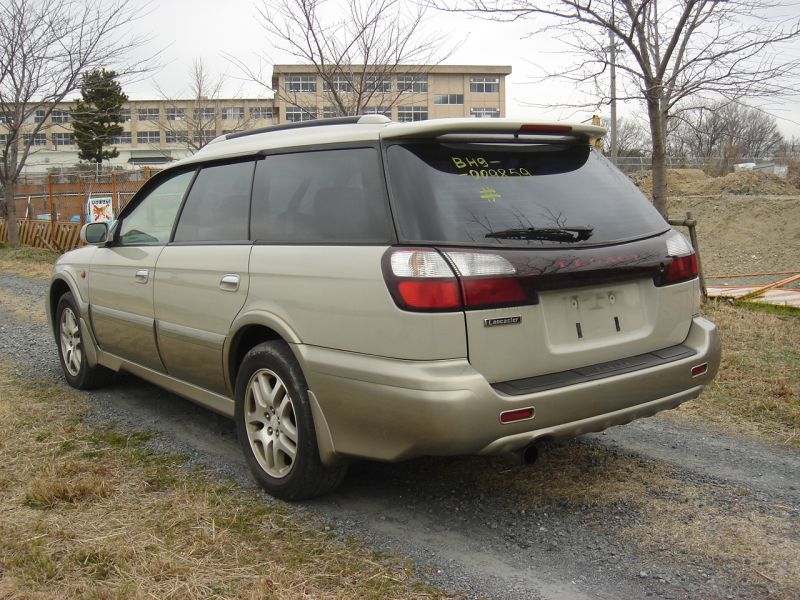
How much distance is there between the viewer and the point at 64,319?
6012mm

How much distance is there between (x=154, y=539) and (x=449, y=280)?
1.62 meters

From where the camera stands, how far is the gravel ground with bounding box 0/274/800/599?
9.24 feet

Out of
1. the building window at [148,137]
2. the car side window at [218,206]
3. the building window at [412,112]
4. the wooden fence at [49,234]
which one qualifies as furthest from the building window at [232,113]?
the building window at [148,137]

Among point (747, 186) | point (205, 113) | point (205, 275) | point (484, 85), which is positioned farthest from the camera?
point (484, 85)

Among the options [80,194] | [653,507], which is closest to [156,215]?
[653,507]

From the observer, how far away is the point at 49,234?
2086cm

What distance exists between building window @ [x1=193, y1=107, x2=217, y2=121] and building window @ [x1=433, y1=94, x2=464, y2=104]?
135 ft

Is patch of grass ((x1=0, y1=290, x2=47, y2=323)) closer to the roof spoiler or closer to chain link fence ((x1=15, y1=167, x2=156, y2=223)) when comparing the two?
the roof spoiler

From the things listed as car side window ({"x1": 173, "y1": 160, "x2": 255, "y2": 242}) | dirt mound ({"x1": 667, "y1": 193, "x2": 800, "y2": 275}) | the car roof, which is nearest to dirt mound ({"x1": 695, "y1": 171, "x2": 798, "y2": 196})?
dirt mound ({"x1": 667, "y1": 193, "x2": 800, "y2": 275})

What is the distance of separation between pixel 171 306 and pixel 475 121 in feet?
6.99

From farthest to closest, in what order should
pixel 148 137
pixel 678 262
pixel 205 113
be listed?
1. pixel 148 137
2. pixel 205 113
3. pixel 678 262

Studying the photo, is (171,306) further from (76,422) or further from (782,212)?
(782,212)

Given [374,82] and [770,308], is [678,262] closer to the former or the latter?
[770,308]

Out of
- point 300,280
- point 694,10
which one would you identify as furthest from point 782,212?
point 300,280
